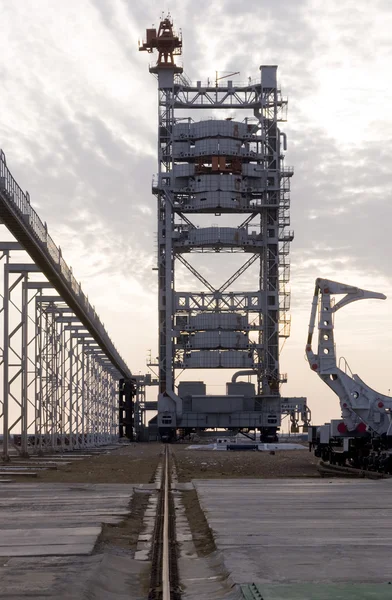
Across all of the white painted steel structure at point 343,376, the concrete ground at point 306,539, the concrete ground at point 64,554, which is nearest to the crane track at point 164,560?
the concrete ground at point 64,554

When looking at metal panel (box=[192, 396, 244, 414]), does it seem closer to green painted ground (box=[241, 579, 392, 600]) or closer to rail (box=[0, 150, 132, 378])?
rail (box=[0, 150, 132, 378])

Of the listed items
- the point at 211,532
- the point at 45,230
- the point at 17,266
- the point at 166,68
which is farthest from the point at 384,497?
the point at 166,68

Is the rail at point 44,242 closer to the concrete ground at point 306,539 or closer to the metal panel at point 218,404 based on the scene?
the concrete ground at point 306,539

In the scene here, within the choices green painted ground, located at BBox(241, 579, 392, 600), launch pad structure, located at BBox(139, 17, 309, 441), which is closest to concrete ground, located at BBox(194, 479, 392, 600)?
green painted ground, located at BBox(241, 579, 392, 600)

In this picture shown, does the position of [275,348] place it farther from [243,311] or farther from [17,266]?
[17,266]

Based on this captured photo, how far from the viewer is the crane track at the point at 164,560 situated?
1102cm

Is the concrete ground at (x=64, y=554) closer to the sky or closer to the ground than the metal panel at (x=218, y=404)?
closer to the ground

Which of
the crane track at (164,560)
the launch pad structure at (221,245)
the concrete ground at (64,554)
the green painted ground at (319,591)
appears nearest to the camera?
the green painted ground at (319,591)

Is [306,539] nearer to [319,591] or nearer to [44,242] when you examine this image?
[319,591]

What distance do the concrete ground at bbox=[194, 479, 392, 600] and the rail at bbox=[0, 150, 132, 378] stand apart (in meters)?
14.8

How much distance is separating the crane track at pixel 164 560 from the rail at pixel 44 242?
1721 cm

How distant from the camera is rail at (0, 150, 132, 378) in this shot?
36.0 meters

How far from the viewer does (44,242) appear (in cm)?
4469

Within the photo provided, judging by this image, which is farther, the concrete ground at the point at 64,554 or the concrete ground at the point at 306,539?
the concrete ground at the point at 64,554
